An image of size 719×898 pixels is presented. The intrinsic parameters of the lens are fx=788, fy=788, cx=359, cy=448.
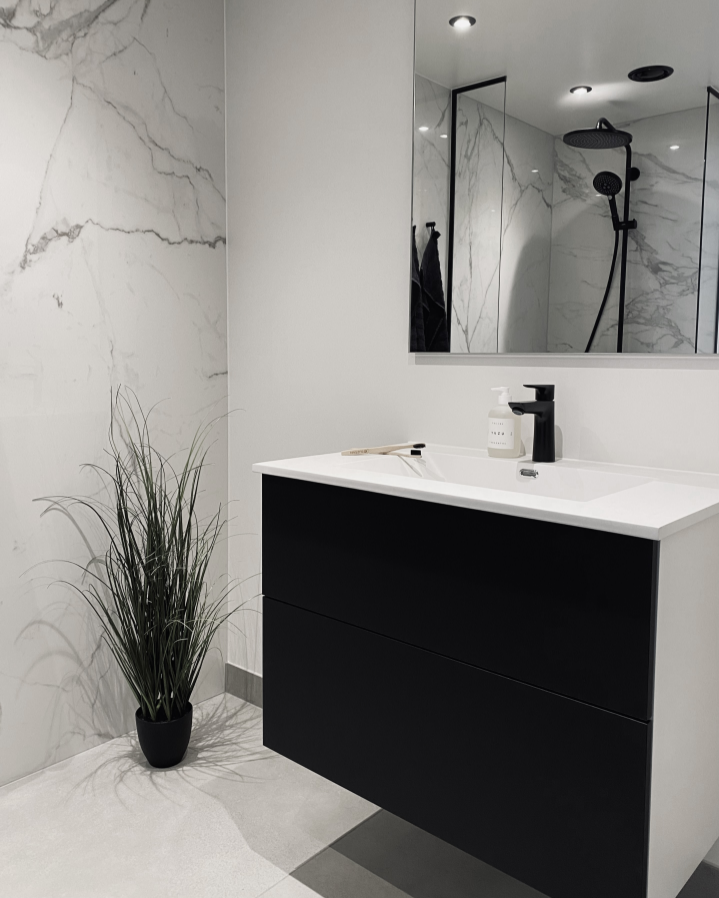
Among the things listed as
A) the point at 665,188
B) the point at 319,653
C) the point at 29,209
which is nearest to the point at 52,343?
the point at 29,209

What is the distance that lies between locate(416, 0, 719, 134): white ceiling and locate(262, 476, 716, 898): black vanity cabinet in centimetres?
84

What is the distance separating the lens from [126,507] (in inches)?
80.4

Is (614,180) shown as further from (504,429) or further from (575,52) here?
(504,429)

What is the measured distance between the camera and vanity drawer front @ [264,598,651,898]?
1.09 m

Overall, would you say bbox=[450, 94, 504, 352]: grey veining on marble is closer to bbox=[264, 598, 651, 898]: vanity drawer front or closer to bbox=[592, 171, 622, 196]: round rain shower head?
bbox=[592, 171, 622, 196]: round rain shower head

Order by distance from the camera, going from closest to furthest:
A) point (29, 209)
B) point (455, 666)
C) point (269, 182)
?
point (455, 666) < point (29, 209) < point (269, 182)

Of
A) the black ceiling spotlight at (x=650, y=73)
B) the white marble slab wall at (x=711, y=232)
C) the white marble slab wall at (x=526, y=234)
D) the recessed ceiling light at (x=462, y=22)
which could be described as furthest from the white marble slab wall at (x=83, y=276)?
the white marble slab wall at (x=711, y=232)

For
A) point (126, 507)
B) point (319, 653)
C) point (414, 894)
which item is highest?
point (126, 507)

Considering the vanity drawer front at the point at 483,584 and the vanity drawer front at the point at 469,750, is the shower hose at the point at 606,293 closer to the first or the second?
the vanity drawer front at the point at 483,584

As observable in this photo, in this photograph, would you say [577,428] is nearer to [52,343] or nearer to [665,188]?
[665,188]

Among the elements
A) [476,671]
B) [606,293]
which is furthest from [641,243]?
[476,671]

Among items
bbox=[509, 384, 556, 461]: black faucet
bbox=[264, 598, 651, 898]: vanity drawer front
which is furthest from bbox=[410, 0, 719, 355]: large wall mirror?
bbox=[264, 598, 651, 898]: vanity drawer front

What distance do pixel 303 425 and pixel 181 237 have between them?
624 mm

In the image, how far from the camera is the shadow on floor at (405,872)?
1.54 m
